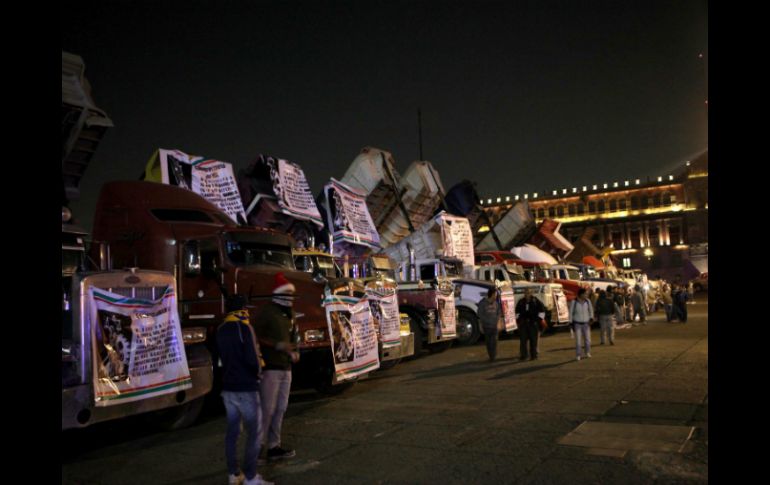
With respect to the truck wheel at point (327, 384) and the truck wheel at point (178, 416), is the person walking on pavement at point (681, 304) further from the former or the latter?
the truck wheel at point (178, 416)

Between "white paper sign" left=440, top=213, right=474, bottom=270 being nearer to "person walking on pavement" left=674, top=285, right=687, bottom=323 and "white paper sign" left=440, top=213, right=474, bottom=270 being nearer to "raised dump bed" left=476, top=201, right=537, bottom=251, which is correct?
"person walking on pavement" left=674, top=285, right=687, bottom=323

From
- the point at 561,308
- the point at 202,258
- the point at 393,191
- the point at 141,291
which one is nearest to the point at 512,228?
the point at 393,191

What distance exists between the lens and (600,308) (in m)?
16.2

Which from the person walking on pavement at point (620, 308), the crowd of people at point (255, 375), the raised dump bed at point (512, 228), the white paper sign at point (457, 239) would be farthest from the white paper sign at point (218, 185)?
the raised dump bed at point (512, 228)

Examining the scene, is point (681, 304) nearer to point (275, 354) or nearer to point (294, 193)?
point (294, 193)

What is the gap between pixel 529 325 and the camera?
13945 millimetres

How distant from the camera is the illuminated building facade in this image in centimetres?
8531

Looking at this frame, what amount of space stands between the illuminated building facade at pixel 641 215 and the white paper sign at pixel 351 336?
78191mm

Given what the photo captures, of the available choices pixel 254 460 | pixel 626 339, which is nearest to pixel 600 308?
pixel 626 339

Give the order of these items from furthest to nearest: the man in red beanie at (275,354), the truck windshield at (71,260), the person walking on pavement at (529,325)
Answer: the person walking on pavement at (529,325), the truck windshield at (71,260), the man in red beanie at (275,354)

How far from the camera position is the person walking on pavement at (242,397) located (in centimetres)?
543

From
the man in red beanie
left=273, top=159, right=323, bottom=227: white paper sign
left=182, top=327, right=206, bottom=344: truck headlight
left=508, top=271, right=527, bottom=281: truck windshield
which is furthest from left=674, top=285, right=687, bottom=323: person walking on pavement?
the man in red beanie

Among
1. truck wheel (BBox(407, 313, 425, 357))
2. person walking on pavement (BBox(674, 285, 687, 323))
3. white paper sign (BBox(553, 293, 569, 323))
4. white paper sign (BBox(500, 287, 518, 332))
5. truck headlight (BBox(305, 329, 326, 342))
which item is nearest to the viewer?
truck headlight (BBox(305, 329, 326, 342))

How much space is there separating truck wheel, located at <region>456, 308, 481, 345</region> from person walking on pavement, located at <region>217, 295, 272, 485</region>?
13.4m
